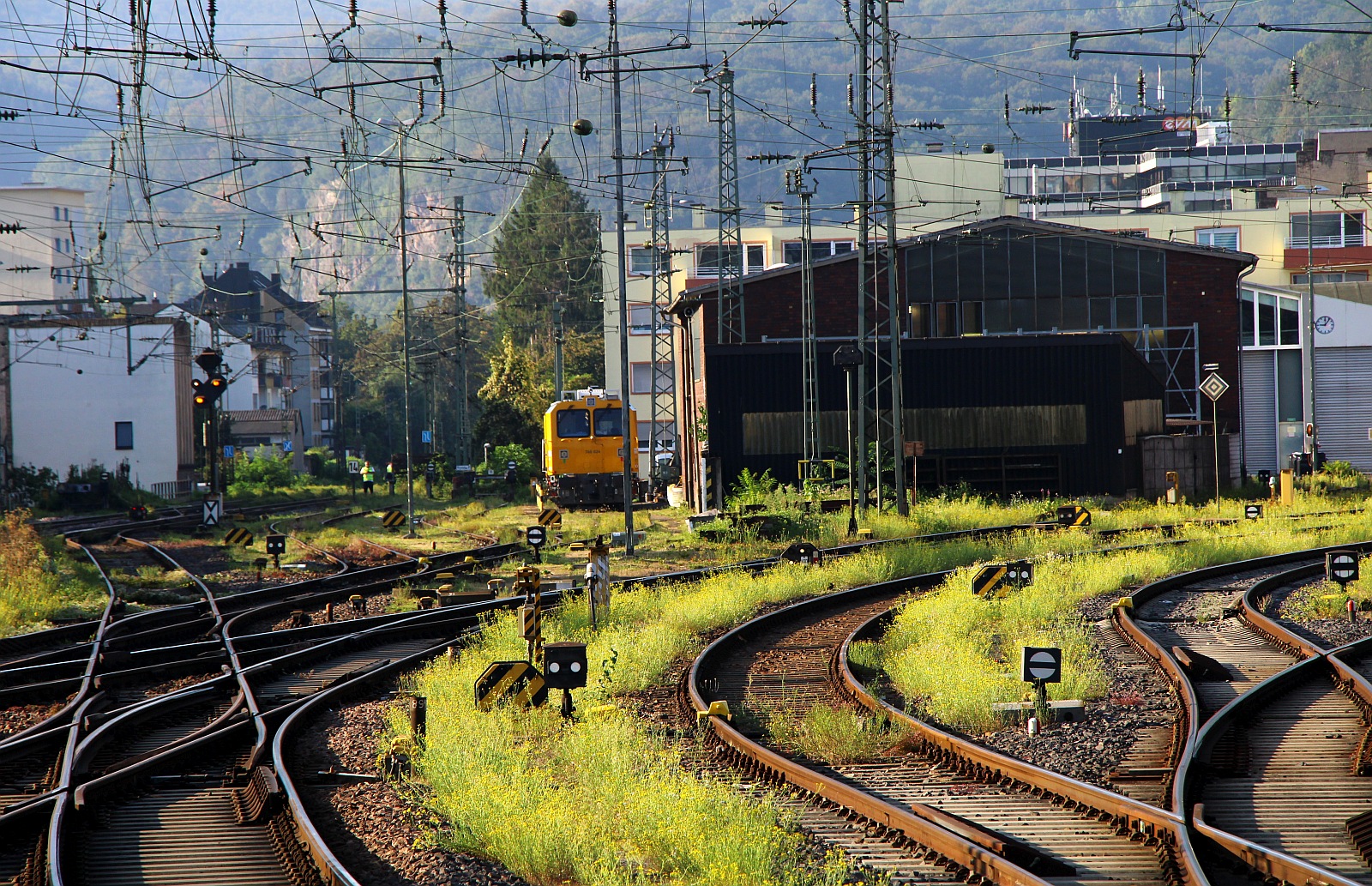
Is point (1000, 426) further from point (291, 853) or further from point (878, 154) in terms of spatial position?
point (291, 853)

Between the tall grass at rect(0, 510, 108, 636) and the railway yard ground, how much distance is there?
0.28 feet

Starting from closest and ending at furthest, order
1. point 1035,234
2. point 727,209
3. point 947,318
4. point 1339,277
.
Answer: point 727,209, point 1035,234, point 947,318, point 1339,277

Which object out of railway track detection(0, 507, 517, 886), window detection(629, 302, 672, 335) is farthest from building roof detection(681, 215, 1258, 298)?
window detection(629, 302, 672, 335)

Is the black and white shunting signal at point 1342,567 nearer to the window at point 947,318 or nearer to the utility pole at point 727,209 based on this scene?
the utility pole at point 727,209

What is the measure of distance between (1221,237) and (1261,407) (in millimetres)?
30035

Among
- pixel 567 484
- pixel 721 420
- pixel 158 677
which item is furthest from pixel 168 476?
pixel 158 677

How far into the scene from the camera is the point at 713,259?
69750 mm

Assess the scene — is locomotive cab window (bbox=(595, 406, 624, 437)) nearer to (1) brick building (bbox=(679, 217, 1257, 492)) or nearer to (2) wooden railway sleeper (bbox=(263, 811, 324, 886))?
(1) brick building (bbox=(679, 217, 1257, 492))

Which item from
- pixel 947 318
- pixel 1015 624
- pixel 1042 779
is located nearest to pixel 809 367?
pixel 947 318

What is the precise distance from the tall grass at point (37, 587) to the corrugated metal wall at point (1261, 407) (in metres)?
40.4

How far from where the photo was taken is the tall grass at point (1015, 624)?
1070 cm

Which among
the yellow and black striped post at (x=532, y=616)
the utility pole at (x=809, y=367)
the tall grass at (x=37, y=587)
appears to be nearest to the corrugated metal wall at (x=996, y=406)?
the utility pole at (x=809, y=367)

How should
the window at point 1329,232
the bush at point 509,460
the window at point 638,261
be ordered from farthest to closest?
the window at point 1329,232, the window at point 638,261, the bush at point 509,460

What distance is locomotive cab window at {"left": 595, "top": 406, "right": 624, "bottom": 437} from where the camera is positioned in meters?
34.5
